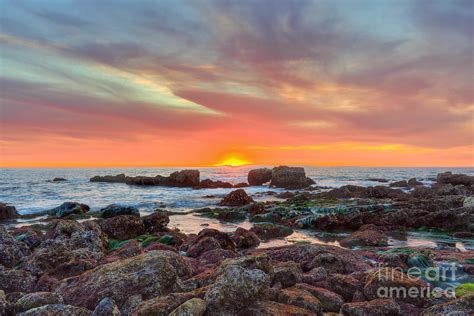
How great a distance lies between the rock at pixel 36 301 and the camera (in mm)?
5230

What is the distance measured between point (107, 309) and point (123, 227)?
36.5ft

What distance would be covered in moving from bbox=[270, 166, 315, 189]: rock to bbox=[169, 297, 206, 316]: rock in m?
50.4

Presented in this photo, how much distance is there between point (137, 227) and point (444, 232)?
15.1 metres

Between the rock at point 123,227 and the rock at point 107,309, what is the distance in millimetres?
10629

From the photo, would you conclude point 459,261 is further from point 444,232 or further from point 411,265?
point 444,232

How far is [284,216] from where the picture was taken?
20.8m

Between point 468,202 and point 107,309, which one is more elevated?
point 107,309

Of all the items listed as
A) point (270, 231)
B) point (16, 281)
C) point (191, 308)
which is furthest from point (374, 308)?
point (270, 231)

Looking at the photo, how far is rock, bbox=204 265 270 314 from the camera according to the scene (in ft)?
16.2

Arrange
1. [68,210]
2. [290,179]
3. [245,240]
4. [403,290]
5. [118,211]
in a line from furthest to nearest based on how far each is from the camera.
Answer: [290,179]
[68,210]
[118,211]
[245,240]
[403,290]

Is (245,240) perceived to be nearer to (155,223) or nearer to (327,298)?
(155,223)

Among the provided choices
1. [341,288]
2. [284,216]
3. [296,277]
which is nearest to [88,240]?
[296,277]

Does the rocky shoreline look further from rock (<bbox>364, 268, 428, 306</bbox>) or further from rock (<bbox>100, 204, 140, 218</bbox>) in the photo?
rock (<bbox>100, 204, 140, 218</bbox>)

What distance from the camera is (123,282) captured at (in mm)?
5816
